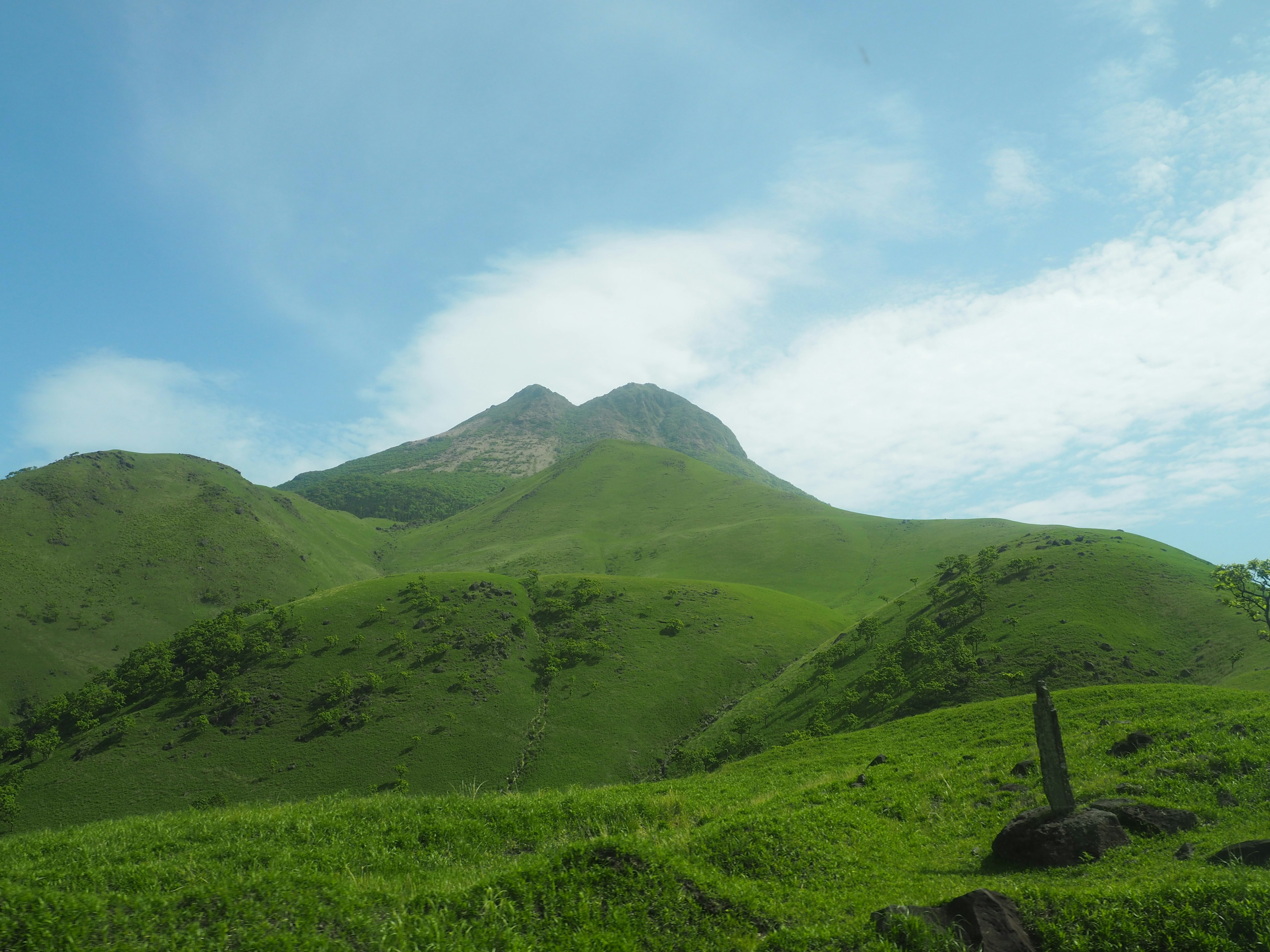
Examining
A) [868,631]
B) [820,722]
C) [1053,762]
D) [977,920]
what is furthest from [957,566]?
[977,920]

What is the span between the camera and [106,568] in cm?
15512

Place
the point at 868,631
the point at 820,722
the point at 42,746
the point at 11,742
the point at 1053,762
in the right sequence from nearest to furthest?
1. the point at 1053,762
2. the point at 820,722
3. the point at 42,746
4. the point at 11,742
5. the point at 868,631

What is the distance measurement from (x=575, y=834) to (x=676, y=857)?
6.44 m

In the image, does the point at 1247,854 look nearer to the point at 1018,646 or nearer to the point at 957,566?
the point at 1018,646

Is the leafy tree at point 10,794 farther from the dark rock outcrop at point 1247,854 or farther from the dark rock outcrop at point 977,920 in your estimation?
the dark rock outcrop at point 1247,854

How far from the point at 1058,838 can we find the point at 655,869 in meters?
12.1

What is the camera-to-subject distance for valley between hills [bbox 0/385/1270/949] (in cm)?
1242

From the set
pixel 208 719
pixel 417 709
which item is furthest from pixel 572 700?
pixel 208 719

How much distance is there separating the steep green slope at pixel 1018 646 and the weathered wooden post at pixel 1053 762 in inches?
1713

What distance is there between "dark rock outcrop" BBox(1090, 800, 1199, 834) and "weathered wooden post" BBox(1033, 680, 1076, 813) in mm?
929

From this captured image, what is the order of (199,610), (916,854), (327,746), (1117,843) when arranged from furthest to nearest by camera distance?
1. (199,610)
2. (327,746)
3. (916,854)
4. (1117,843)

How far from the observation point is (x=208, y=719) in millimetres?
78188

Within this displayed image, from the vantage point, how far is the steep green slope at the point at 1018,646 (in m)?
60.3

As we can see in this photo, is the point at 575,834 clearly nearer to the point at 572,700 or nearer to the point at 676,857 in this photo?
the point at 676,857
